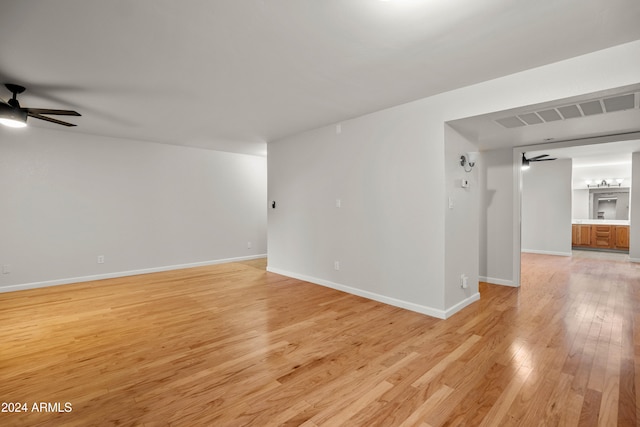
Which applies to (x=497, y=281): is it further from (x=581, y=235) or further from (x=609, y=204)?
(x=609, y=204)

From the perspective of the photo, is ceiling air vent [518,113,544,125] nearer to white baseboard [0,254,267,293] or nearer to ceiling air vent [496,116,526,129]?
ceiling air vent [496,116,526,129]

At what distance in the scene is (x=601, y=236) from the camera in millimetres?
7828

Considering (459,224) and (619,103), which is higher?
(619,103)

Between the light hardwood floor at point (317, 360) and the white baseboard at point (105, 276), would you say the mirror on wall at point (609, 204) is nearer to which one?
the light hardwood floor at point (317, 360)

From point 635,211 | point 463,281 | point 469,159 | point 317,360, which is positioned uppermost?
point 469,159

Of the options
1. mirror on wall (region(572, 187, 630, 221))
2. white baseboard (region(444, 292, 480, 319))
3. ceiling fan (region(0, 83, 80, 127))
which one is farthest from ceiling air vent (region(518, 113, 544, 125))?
mirror on wall (region(572, 187, 630, 221))

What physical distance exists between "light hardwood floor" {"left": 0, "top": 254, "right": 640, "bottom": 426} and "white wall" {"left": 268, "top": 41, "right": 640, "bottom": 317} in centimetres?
41

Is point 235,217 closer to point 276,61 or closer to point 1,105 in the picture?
point 1,105

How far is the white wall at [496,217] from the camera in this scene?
14.6 feet

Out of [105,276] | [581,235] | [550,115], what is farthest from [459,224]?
[581,235]

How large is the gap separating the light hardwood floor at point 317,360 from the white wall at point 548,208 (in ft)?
12.1

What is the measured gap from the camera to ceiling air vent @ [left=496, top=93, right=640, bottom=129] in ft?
8.38

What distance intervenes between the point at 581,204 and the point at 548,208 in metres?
3.39

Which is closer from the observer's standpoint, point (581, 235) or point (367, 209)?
point (367, 209)
